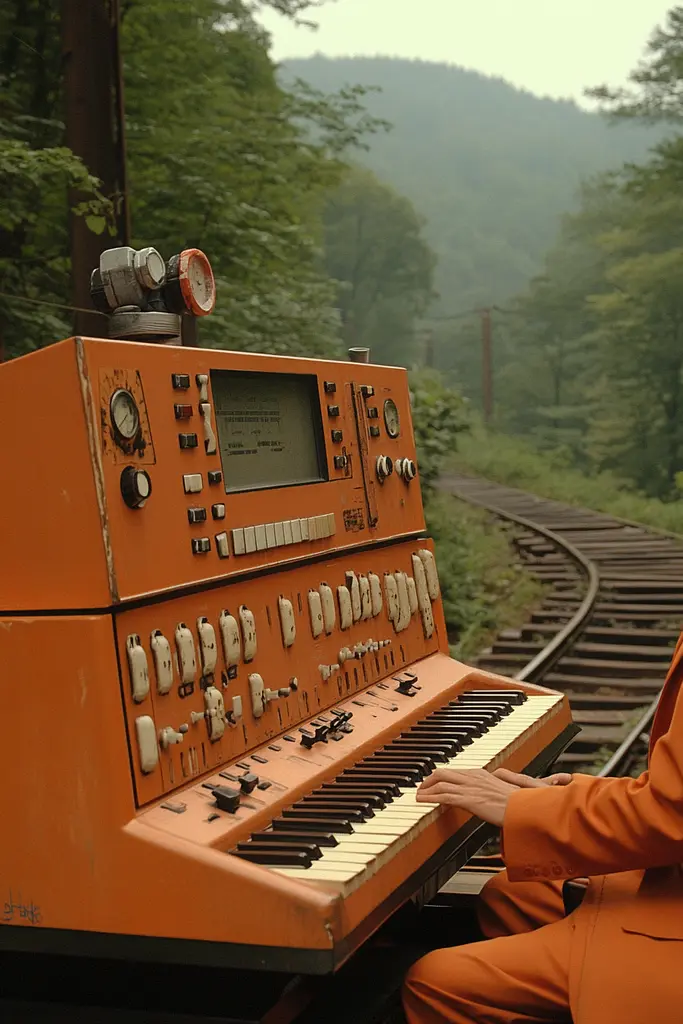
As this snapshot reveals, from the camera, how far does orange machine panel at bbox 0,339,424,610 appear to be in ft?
7.52

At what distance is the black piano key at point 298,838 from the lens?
2318 millimetres

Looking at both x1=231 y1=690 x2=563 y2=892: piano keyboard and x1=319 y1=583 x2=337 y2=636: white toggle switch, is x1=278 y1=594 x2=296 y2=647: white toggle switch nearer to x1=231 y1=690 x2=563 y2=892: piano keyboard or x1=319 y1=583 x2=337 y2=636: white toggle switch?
x1=319 y1=583 x2=337 y2=636: white toggle switch

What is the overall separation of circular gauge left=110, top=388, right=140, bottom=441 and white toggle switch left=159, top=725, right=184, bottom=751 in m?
0.60

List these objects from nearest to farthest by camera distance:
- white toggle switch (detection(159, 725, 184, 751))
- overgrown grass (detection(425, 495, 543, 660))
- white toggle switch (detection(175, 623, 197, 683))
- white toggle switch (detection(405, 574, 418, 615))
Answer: white toggle switch (detection(159, 725, 184, 751)) < white toggle switch (detection(175, 623, 197, 683)) < white toggle switch (detection(405, 574, 418, 615)) < overgrown grass (detection(425, 495, 543, 660))

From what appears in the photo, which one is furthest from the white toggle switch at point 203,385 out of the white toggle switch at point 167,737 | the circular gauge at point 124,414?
the white toggle switch at point 167,737

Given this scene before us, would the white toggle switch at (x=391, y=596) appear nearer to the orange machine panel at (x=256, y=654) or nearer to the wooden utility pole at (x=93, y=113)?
the orange machine panel at (x=256, y=654)

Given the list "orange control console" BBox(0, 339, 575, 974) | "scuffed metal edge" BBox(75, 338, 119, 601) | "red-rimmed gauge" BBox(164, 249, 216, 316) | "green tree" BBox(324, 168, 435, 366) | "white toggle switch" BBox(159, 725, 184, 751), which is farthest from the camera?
"green tree" BBox(324, 168, 435, 366)

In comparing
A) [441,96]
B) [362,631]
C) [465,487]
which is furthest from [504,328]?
[441,96]

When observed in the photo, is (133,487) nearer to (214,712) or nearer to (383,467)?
(214,712)

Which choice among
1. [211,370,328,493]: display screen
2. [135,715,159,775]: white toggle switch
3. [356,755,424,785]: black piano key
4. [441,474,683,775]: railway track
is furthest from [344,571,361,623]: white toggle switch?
[441,474,683,775]: railway track

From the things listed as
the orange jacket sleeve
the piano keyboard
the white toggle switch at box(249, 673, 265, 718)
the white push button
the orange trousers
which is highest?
the white push button

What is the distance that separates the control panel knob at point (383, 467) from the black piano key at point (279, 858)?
5.40 ft

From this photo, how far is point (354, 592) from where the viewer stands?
3.39m

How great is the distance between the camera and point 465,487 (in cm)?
3209
